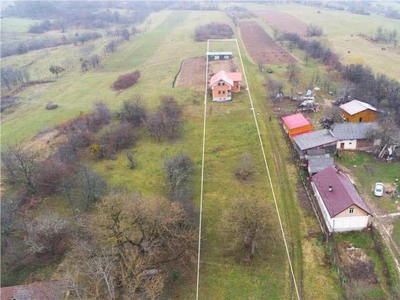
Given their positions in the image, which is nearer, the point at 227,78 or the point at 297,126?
the point at 297,126

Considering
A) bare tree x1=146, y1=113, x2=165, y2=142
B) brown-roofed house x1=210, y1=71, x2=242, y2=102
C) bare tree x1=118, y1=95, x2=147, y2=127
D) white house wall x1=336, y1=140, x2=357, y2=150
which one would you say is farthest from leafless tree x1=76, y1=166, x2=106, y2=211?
brown-roofed house x1=210, y1=71, x2=242, y2=102

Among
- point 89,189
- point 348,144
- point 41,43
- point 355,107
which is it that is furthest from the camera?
point 41,43

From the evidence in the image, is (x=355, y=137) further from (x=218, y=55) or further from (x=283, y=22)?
(x=283, y=22)

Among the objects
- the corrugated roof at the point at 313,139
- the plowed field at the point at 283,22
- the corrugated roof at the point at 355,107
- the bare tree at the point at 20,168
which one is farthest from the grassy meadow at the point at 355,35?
the bare tree at the point at 20,168

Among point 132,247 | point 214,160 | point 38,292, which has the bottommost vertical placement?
point 214,160

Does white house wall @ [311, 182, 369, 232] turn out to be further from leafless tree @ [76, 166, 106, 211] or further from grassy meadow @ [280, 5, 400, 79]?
grassy meadow @ [280, 5, 400, 79]

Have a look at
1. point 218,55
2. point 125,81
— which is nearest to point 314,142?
point 125,81

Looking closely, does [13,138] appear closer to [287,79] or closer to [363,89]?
[287,79]
